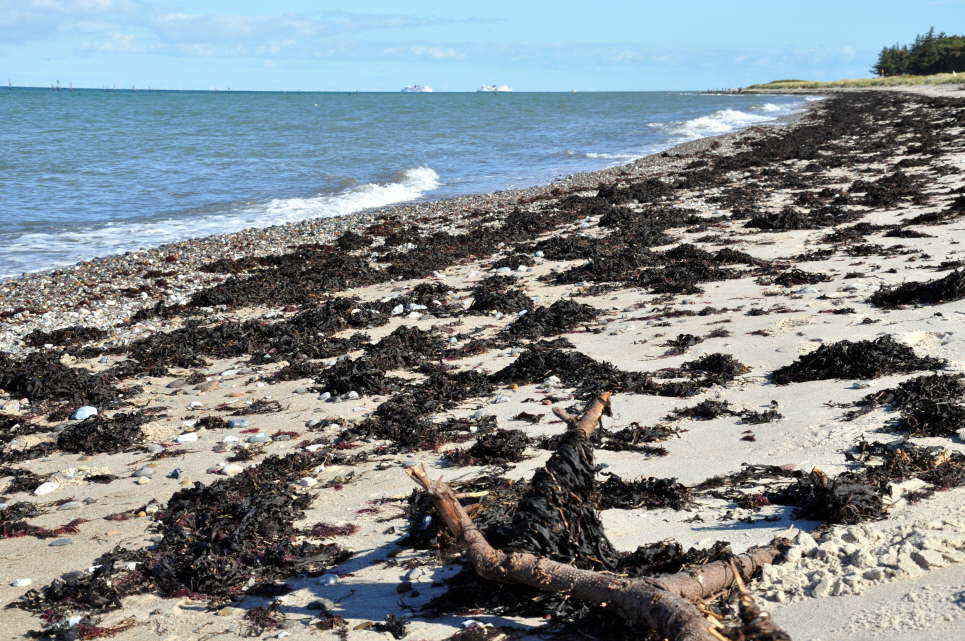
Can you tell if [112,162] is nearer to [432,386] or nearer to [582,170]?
[582,170]

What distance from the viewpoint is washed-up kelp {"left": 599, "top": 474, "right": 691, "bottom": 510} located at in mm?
4383

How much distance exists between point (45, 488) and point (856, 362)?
589cm

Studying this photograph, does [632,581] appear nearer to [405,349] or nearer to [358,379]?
[358,379]

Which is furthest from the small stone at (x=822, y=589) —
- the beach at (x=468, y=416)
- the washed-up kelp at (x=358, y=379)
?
the washed-up kelp at (x=358, y=379)

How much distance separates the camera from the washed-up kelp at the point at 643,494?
4383 millimetres

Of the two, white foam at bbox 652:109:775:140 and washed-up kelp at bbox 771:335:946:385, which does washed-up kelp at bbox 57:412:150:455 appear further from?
white foam at bbox 652:109:775:140

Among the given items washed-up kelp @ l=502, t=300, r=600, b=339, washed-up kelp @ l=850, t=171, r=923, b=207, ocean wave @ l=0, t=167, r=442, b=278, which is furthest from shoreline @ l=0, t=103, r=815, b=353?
washed-up kelp @ l=850, t=171, r=923, b=207

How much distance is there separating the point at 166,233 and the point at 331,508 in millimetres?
14562

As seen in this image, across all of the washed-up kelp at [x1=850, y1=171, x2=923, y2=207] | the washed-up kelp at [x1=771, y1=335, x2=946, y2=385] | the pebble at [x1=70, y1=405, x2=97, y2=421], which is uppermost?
the washed-up kelp at [x1=850, y1=171, x2=923, y2=207]

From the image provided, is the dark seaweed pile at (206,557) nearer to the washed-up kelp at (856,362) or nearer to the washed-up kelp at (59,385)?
the washed-up kelp at (59,385)

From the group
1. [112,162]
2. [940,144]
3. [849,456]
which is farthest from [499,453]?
[112,162]

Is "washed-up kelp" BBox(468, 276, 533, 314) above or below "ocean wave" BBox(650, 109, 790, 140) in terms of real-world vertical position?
below

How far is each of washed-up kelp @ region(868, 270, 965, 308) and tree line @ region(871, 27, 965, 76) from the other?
345 feet

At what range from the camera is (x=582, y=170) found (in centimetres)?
2770
